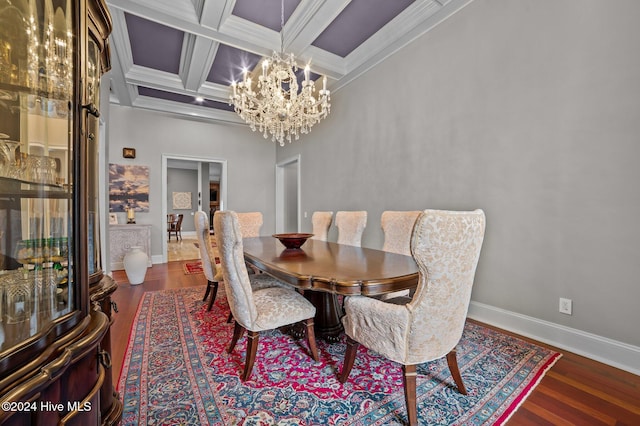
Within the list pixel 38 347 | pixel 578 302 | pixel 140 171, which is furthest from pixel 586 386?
pixel 140 171

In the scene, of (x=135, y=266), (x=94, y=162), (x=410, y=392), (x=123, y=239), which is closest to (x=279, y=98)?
(x=94, y=162)

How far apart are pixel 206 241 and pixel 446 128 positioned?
2701 mm

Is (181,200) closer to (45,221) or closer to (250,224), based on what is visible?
(250,224)

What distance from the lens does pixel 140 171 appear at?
16.9 ft

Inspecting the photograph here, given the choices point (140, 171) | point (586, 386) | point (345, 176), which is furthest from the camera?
point (140, 171)

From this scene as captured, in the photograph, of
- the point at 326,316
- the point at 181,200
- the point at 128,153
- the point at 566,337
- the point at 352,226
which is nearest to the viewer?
the point at 566,337

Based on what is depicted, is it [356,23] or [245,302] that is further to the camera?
[356,23]

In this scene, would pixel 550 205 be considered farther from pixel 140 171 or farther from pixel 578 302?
pixel 140 171

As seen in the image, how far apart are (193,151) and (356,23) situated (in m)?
4.07

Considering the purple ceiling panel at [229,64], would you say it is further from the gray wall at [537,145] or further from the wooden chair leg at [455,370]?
the wooden chair leg at [455,370]

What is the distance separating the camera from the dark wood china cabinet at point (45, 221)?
56 centimetres

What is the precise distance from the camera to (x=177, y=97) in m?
5.01

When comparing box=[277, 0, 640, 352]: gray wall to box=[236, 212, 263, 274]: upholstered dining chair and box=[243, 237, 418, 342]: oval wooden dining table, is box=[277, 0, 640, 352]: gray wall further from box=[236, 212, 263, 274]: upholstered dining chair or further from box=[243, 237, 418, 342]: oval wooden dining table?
box=[236, 212, 263, 274]: upholstered dining chair

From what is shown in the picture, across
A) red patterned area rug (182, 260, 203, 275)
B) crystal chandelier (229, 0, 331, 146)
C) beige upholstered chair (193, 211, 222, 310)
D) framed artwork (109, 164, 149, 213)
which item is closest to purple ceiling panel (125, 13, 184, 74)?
crystal chandelier (229, 0, 331, 146)
